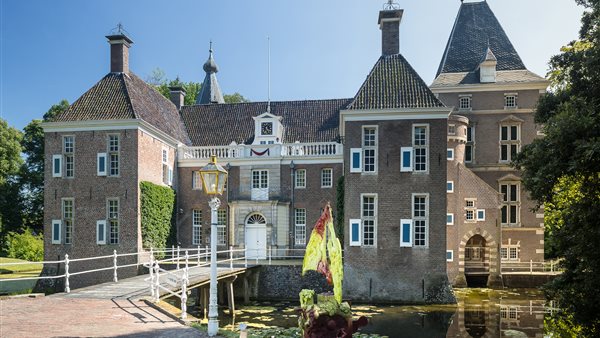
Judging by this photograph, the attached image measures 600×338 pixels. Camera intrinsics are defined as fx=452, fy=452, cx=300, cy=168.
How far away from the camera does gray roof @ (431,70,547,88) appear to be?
29.0 meters

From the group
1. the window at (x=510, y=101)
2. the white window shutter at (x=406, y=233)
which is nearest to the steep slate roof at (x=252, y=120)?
the white window shutter at (x=406, y=233)

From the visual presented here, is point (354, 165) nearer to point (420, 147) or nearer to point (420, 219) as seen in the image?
point (420, 147)

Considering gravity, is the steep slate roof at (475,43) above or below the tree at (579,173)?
above

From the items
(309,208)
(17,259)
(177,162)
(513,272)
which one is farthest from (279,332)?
(17,259)

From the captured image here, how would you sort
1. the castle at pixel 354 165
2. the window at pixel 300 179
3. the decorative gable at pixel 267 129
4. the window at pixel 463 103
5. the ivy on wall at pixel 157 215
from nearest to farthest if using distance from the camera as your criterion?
the castle at pixel 354 165
the ivy on wall at pixel 157 215
the window at pixel 300 179
the decorative gable at pixel 267 129
the window at pixel 463 103

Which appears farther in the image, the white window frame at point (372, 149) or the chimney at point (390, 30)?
the chimney at point (390, 30)

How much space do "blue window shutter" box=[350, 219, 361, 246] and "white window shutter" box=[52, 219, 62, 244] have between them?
14.4 meters

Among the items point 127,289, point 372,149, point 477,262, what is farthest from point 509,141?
point 127,289

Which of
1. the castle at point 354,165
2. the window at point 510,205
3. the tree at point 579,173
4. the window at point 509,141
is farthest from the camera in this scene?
the window at point 509,141

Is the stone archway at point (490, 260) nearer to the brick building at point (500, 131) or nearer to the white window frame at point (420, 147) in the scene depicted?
the brick building at point (500, 131)

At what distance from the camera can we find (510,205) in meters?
28.7

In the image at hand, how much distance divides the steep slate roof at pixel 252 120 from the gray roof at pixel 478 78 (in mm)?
6709

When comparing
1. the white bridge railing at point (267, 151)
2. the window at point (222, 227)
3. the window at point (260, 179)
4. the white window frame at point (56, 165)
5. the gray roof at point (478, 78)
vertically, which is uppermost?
the gray roof at point (478, 78)

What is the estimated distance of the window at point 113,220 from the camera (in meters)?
22.2
